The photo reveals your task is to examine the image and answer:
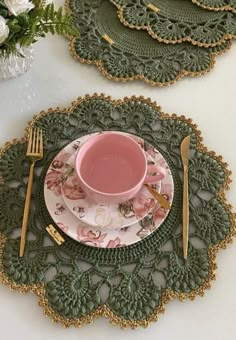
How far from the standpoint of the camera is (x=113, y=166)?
76 cm

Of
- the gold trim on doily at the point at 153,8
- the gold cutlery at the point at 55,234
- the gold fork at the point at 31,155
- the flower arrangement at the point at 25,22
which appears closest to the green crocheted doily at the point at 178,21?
the gold trim on doily at the point at 153,8

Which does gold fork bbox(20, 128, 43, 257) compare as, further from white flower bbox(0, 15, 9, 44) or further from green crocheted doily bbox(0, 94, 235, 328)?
white flower bbox(0, 15, 9, 44)

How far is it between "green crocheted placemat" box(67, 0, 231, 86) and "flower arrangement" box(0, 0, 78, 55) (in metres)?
0.13

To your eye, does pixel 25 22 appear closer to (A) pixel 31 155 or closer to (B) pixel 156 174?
(A) pixel 31 155

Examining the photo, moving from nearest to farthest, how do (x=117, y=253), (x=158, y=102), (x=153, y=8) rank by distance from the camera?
(x=117, y=253) < (x=158, y=102) < (x=153, y=8)

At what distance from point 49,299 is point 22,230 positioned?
0.11 metres

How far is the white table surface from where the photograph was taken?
0.68 metres

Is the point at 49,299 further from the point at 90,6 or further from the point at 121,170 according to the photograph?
the point at 90,6

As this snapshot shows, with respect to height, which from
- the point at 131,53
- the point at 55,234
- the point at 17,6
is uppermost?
the point at 17,6

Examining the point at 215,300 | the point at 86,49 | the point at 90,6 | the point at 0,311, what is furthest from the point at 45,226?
the point at 90,6

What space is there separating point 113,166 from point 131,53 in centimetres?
30

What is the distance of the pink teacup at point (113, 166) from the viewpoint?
0.73 m

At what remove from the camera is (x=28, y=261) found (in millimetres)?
721

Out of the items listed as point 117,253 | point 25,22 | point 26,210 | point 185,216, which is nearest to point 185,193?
point 185,216
